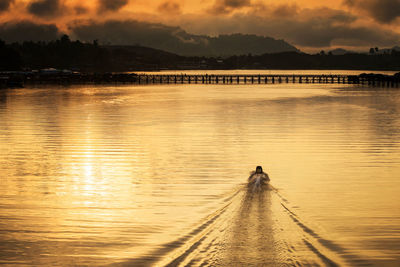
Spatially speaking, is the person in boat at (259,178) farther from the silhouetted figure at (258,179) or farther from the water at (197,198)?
the water at (197,198)

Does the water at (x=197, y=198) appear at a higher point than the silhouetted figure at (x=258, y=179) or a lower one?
lower

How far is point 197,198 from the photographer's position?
17.5m

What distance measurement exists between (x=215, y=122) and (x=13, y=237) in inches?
1362

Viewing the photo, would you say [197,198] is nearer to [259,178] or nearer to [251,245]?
[259,178]

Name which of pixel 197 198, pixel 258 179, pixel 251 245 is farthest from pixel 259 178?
pixel 251 245

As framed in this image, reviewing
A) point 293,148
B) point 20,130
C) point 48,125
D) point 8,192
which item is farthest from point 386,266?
point 48,125

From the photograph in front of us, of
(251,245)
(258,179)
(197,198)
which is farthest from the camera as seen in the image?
(258,179)

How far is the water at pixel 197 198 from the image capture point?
12000 mm

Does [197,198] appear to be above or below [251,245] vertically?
below

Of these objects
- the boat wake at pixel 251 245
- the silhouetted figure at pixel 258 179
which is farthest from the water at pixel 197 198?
the silhouetted figure at pixel 258 179

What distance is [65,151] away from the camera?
2888 cm

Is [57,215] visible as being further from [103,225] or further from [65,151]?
[65,151]

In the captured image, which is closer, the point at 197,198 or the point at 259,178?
the point at 197,198

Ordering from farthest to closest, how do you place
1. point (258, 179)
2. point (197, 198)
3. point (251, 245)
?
1. point (258, 179)
2. point (197, 198)
3. point (251, 245)
